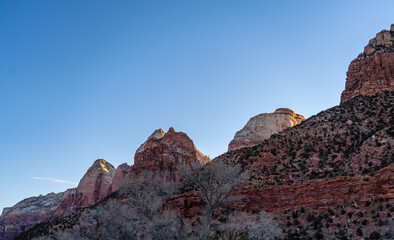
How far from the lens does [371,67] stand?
49438 millimetres

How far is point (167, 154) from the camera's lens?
6462 centimetres

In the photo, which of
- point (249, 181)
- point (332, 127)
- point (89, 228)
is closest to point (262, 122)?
point (332, 127)

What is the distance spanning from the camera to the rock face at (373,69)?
150 feet

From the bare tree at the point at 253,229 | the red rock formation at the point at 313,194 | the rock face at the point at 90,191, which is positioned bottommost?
the bare tree at the point at 253,229

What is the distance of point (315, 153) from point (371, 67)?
25926mm

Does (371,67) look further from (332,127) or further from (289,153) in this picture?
(289,153)

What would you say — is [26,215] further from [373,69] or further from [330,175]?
[373,69]

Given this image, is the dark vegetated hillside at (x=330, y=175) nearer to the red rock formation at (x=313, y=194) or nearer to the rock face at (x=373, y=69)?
the red rock formation at (x=313, y=194)

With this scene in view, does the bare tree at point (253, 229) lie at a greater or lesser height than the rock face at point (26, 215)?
lesser

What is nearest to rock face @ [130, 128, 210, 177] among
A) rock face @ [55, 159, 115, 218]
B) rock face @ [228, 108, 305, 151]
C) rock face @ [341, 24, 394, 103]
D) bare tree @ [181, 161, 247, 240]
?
rock face @ [228, 108, 305, 151]

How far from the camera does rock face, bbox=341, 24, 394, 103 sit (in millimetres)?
45656

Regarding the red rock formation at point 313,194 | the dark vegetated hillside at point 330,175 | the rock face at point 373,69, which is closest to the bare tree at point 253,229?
the dark vegetated hillside at point 330,175

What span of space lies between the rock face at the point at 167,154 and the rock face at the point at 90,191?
2437 centimetres

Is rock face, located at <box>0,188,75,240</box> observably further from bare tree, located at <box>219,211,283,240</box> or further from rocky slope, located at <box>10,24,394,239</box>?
bare tree, located at <box>219,211,283,240</box>
